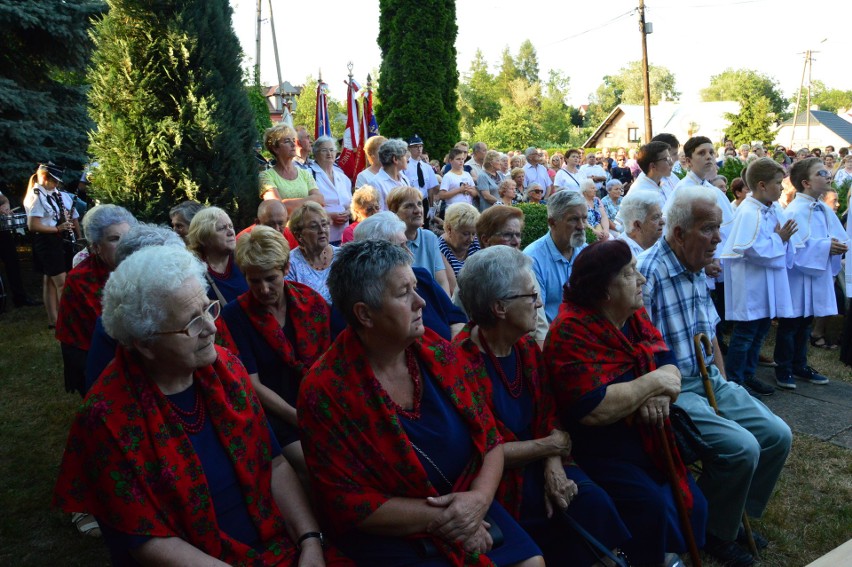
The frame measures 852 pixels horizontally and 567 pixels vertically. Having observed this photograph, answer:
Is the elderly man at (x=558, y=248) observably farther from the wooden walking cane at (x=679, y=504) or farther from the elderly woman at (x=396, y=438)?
the elderly woman at (x=396, y=438)

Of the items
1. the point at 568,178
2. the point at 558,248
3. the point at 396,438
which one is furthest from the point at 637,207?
the point at 568,178

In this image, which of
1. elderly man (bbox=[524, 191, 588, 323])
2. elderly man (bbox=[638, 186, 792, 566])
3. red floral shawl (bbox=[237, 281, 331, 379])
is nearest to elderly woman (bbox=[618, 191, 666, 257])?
elderly man (bbox=[524, 191, 588, 323])

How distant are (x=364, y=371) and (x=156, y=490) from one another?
806 millimetres

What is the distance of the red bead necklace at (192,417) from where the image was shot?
7.48 ft

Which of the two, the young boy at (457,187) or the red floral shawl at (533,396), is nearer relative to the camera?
the red floral shawl at (533,396)

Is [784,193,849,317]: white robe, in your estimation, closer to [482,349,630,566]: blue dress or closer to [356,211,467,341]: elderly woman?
Result: [356,211,467,341]: elderly woman

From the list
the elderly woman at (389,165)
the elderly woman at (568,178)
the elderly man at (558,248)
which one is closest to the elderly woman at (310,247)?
the elderly man at (558,248)

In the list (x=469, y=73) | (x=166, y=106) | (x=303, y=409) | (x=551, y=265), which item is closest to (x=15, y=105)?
(x=166, y=106)

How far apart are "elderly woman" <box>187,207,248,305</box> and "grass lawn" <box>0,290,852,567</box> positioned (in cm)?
165

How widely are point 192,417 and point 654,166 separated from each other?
5260mm

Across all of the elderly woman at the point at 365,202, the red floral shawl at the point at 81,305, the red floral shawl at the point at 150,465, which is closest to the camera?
the red floral shawl at the point at 150,465

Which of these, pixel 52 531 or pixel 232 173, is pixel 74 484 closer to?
pixel 52 531

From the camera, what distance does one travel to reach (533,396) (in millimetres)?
2986

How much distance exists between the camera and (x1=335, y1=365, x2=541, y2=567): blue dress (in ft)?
7.79
